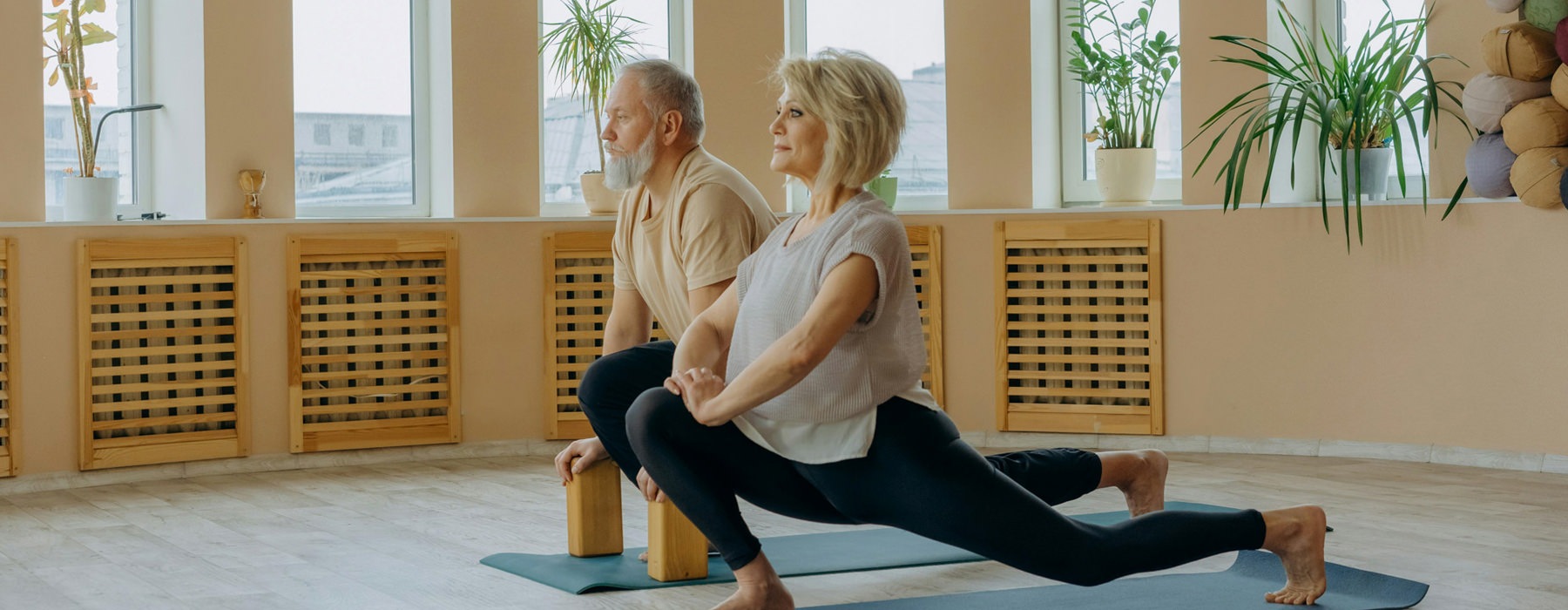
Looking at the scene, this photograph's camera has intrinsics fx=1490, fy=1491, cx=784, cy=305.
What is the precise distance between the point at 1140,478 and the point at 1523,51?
2399mm

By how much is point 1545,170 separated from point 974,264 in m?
1.89

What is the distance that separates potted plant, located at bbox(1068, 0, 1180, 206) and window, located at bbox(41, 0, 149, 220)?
3.37 metres

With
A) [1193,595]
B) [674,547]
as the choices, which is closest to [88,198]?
[674,547]

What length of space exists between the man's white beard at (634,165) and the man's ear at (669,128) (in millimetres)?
22

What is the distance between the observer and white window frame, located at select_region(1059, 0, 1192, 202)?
5.72m

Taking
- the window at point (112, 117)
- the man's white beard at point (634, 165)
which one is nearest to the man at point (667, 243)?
the man's white beard at point (634, 165)

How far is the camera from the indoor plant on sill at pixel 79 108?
487 centimetres

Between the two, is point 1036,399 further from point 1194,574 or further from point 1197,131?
point 1194,574

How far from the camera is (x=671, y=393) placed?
2461 mm

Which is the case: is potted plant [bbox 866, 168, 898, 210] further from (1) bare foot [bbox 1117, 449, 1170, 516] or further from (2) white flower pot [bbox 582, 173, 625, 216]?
(1) bare foot [bbox 1117, 449, 1170, 516]

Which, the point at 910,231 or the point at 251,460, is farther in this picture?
the point at 910,231

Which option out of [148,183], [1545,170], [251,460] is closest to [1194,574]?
[1545,170]

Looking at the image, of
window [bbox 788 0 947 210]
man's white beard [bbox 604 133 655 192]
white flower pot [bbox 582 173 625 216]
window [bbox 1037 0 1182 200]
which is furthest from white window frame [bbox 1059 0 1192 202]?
man's white beard [bbox 604 133 655 192]

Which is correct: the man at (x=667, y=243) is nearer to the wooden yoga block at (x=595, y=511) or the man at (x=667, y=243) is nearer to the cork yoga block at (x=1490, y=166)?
the wooden yoga block at (x=595, y=511)
